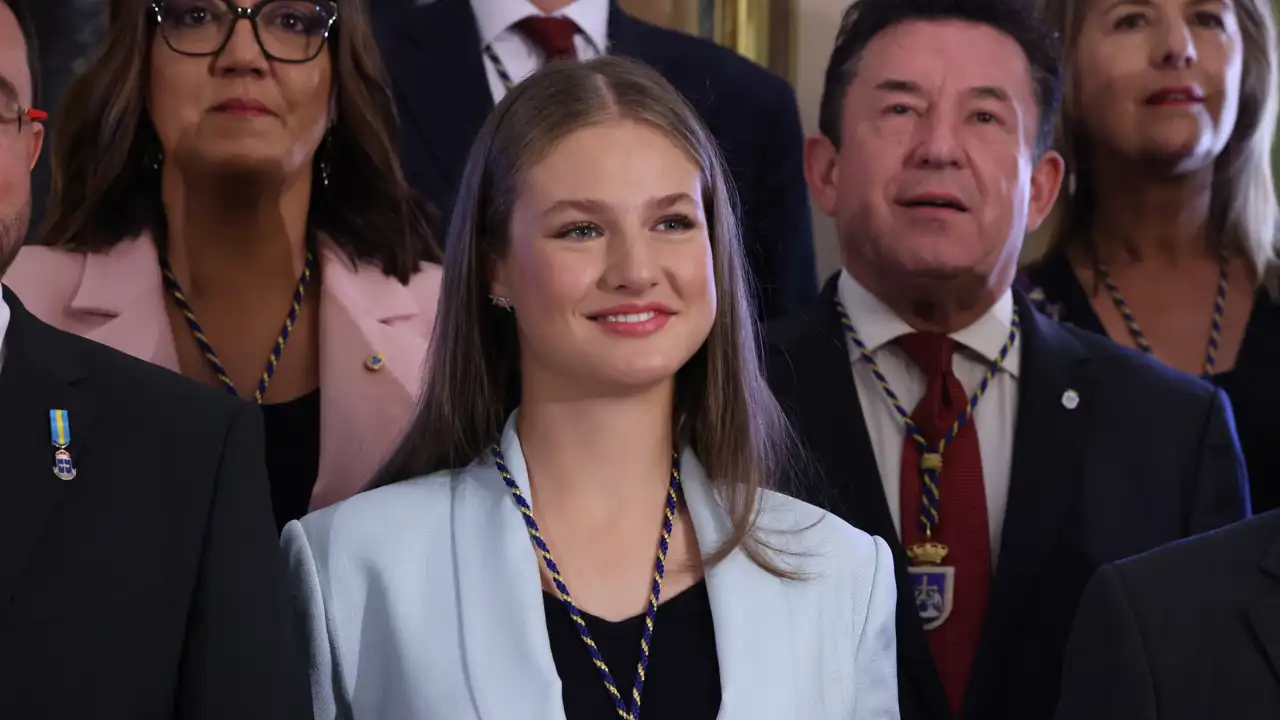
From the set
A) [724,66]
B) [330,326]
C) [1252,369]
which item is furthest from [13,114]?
[1252,369]

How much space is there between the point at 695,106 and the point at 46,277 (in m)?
0.95

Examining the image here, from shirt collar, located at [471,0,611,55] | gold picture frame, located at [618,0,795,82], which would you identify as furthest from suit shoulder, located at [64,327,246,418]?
gold picture frame, located at [618,0,795,82]

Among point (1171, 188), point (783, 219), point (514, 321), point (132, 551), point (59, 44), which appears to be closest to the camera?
point (132, 551)

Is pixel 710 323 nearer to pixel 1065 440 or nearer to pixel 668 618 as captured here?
pixel 668 618

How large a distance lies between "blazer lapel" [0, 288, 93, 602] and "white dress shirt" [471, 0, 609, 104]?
1058 millimetres

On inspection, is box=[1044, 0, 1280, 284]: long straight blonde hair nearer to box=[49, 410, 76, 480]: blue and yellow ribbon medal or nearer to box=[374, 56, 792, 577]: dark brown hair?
box=[374, 56, 792, 577]: dark brown hair

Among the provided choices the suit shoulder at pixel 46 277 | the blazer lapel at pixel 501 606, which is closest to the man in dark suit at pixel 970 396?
the blazer lapel at pixel 501 606

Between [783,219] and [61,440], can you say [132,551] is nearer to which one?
[61,440]

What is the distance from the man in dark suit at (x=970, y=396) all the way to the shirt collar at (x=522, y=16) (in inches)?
15.4

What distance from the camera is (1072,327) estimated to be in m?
2.69

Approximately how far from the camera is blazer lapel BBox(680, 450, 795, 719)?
1.97m

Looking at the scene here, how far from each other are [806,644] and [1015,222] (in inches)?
31.5

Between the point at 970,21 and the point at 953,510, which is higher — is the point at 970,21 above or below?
above

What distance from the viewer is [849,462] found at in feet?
8.08
